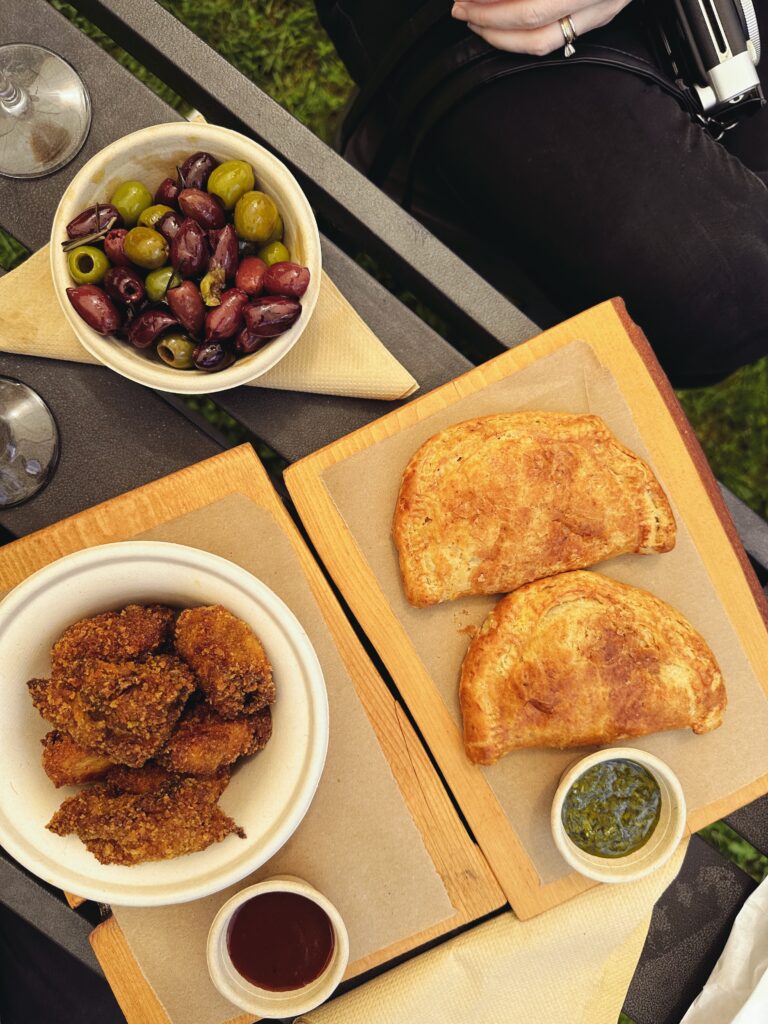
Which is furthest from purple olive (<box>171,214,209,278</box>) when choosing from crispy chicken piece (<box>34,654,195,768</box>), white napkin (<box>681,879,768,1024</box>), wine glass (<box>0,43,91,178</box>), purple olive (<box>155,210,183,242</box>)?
white napkin (<box>681,879,768,1024</box>)

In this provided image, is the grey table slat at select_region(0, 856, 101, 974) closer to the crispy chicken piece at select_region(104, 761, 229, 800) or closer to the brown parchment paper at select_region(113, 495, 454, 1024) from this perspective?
the brown parchment paper at select_region(113, 495, 454, 1024)

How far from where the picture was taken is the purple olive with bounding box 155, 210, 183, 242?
1.22m

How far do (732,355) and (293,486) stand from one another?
0.93 m

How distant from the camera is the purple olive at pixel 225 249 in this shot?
1213mm

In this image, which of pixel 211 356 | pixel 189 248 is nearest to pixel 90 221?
pixel 189 248

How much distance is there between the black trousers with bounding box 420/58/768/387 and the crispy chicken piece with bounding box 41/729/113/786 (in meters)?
1.24

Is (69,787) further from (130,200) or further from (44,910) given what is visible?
(130,200)

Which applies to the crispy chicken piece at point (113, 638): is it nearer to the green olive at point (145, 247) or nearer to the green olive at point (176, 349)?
the green olive at point (176, 349)

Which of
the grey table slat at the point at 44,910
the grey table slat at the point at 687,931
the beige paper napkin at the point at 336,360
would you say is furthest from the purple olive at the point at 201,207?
the grey table slat at the point at 687,931

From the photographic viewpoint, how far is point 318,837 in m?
1.37

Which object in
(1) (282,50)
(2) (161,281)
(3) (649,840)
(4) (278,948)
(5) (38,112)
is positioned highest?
(1) (282,50)

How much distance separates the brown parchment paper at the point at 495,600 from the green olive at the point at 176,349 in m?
0.32

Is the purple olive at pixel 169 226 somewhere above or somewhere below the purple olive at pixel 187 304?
above

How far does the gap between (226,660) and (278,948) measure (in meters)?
0.55
